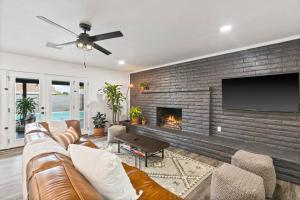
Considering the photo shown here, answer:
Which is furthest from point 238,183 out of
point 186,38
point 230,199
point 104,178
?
point 186,38

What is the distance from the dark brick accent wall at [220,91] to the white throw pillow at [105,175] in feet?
9.87

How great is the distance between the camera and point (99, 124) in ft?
17.1

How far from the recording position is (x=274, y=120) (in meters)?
2.90

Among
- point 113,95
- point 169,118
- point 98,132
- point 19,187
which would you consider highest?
point 113,95

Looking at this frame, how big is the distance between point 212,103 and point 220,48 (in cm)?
130

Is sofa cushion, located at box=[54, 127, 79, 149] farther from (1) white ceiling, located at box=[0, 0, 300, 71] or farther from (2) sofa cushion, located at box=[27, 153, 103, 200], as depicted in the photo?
(1) white ceiling, located at box=[0, 0, 300, 71]

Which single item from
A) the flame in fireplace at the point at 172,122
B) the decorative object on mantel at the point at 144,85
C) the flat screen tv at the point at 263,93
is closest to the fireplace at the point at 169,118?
the flame in fireplace at the point at 172,122

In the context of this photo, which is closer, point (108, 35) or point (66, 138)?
point (108, 35)

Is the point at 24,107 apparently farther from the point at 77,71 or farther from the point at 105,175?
the point at 105,175

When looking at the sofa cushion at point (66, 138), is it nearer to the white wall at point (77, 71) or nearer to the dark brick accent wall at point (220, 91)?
the white wall at point (77, 71)

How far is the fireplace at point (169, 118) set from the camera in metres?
4.71

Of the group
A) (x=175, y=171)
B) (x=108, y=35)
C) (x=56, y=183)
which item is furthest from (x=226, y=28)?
(x=56, y=183)

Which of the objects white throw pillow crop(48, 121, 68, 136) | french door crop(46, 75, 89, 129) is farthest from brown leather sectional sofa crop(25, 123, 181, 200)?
french door crop(46, 75, 89, 129)

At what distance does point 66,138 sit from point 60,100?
2.68 m
